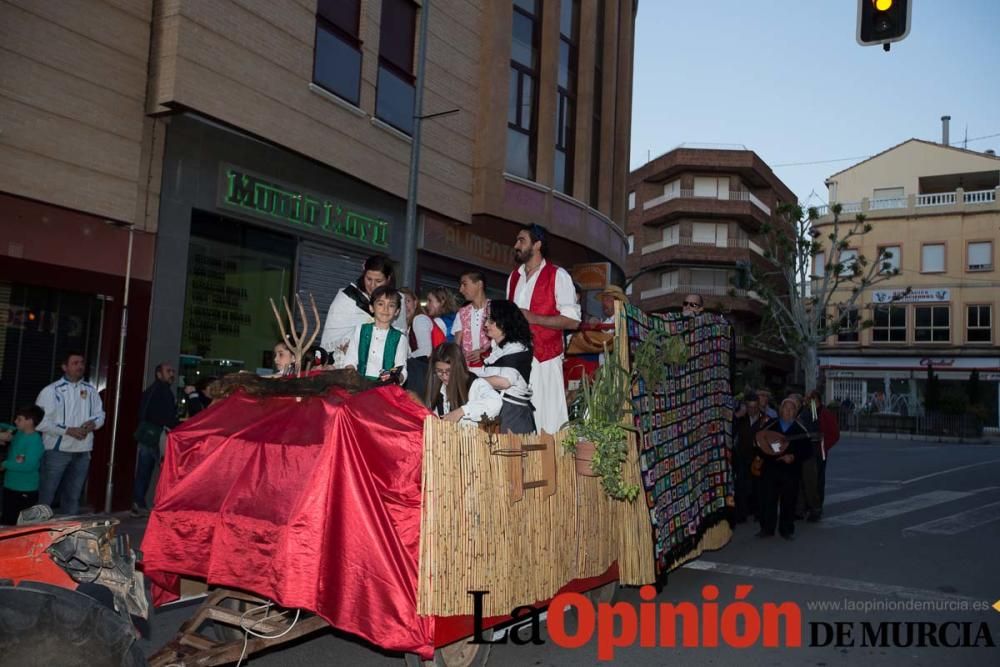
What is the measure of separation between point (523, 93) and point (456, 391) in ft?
46.1

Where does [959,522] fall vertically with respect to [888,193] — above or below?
below

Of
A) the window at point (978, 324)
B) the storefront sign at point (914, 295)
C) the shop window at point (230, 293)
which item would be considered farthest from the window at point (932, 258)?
the shop window at point (230, 293)

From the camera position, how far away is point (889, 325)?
2131 inches

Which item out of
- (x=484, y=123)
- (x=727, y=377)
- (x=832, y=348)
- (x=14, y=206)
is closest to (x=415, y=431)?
(x=727, y=377)

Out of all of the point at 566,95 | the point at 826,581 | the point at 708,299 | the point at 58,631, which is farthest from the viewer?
the point at 708,299

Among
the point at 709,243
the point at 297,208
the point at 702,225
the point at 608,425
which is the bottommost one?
the point at 608,425

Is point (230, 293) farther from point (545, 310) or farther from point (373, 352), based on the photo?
point (373, 352)

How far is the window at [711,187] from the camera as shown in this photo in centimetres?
5712

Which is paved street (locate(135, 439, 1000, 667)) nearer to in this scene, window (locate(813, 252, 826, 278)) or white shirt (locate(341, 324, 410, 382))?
white shirt (locate(341, 324, 410, 382))

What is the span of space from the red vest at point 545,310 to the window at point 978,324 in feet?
172

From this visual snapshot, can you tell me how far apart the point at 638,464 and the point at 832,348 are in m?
52.7

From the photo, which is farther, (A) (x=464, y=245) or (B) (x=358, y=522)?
(A) (x=464, y=245)

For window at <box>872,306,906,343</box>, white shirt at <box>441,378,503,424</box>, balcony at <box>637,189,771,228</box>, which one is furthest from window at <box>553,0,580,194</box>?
window at <box>872,306,906,343</box>

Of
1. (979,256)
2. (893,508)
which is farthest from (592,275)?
(979,256)
